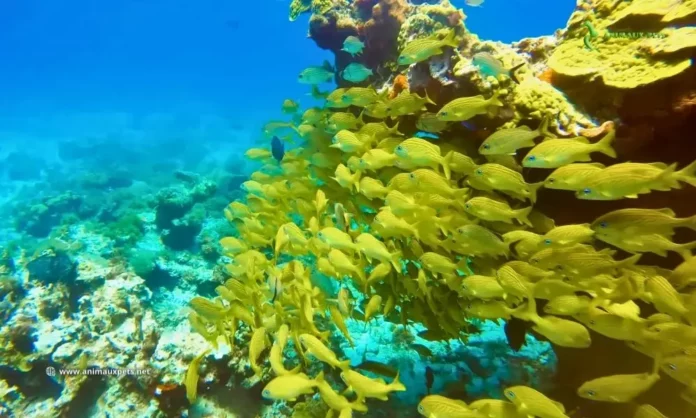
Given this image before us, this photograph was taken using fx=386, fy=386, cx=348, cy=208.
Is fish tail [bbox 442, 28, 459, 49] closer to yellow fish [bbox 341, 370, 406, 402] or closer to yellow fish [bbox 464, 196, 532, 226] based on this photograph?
yellow fish [bbox 464, 196, 532, 226]

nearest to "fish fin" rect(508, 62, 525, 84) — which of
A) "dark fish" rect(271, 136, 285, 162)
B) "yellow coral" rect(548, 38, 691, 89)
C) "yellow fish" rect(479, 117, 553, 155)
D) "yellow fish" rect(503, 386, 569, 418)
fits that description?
"yellow coral" rect(548, 38, 691, 89)

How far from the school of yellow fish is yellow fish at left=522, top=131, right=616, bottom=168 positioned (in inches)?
0.4

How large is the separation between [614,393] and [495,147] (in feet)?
6.72

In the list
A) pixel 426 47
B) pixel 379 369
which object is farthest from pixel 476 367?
pixel 426 47

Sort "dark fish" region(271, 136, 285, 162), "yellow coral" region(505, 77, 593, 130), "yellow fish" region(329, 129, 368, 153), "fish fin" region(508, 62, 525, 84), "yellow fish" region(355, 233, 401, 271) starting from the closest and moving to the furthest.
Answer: "yellow fish" region(355, 233, 401, 271) → "yellow coral" region(505, 77, 593, 130) → "fish fin" region(508, 62, 525, 84) → "yellow fish" region(329, 129, 368, 153) → "dark fish" region(271, 136, 285, 162)

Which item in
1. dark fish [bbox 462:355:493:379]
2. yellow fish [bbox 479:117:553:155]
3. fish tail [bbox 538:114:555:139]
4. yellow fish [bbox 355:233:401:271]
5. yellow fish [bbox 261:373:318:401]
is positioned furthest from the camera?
dark fish [bbox 462:355:493:379]

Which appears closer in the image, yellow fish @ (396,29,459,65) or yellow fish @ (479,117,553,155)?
yellow fish @ (479,117,553,155)

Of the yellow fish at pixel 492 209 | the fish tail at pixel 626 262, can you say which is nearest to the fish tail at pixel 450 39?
the yellow fish at pixel 492 209

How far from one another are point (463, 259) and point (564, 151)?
1380 millimetres

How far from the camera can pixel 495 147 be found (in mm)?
3389

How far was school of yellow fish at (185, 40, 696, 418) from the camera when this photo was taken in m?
2.88

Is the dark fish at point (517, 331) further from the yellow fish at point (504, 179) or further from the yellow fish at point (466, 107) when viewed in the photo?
the yellow fish at point (466, 107)

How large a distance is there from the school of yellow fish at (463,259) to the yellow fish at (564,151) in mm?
11

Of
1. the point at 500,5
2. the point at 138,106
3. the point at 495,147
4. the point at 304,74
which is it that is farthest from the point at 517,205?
the point at 500,5
